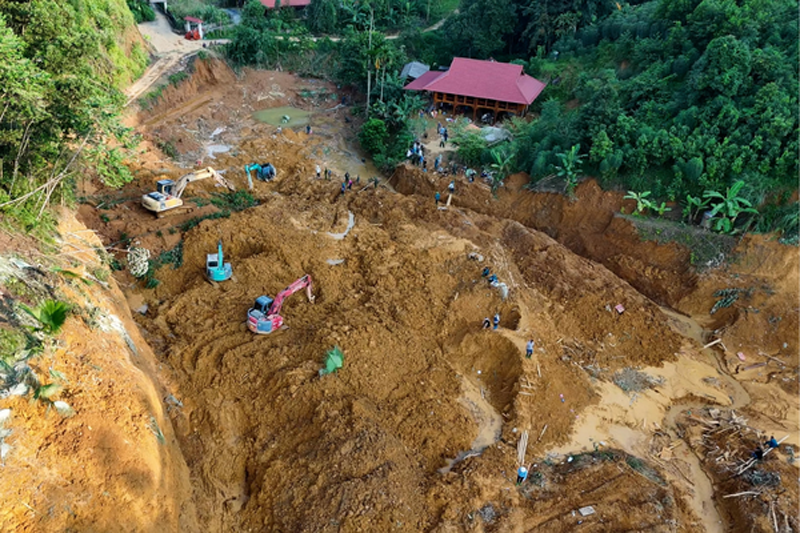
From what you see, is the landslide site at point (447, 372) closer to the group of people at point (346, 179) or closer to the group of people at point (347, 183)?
the group of people at point (347, 183)

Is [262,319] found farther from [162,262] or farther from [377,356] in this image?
[162,262]

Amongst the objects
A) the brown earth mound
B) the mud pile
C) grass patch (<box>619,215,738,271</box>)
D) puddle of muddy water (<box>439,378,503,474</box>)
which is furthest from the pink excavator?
grass patch (<box>619,215,738,271</box>)

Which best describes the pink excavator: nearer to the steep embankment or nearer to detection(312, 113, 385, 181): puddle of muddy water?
the steep embankment

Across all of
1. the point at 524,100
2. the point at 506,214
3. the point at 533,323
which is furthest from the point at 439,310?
the point at 524,100

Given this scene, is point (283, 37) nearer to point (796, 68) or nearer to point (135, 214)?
point (135, 214)

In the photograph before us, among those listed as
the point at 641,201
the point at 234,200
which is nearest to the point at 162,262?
the point at 234,200

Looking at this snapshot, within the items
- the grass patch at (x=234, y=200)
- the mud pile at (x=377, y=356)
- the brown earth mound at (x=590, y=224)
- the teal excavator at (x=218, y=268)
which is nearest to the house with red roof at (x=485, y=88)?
the brown earth mound at (x=590, y=224)
